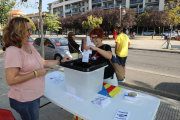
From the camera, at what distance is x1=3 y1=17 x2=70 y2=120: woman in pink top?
1327 millimetres

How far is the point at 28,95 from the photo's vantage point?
4.88 feet

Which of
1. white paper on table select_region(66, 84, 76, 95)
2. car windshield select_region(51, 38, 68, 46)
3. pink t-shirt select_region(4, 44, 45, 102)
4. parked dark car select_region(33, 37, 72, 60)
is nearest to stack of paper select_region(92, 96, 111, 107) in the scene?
white paper on table select_region(66, 84, 76, 95)

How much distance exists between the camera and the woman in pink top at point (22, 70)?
4.35 feet

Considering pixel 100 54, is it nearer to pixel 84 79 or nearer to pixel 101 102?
pixel 84 79

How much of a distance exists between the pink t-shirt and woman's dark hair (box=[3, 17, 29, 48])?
6 cm

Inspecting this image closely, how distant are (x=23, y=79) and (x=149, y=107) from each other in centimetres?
138

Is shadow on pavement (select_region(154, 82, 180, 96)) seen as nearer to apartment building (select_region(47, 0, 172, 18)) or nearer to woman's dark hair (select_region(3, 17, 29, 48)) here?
woman's dark hair (select_region(3, 17, 29, 48))

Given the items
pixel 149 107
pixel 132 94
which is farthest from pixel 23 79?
pixel 149 107

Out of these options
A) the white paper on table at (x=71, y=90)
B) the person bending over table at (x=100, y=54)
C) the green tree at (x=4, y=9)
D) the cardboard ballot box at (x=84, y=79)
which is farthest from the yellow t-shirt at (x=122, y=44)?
the green tree at (x=4, y=9)

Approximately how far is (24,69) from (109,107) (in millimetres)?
A: 999

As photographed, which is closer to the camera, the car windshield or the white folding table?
the white folding table

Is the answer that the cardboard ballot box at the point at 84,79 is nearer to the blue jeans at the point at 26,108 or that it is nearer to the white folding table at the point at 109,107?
the white folding table at the point at 109,107

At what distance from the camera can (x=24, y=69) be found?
1417 mm

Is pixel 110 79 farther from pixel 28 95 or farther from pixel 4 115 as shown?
pixel 4 115
